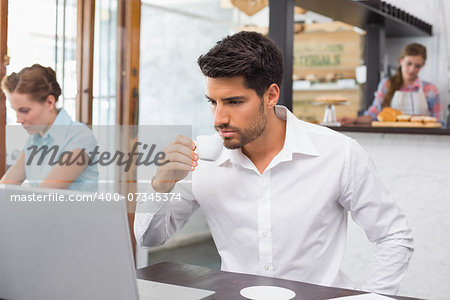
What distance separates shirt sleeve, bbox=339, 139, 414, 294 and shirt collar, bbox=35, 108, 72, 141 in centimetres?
153

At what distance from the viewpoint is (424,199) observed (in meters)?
3.19

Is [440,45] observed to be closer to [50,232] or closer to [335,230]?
[335,230]

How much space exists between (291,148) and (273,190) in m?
0.15

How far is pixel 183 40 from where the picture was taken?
5574mm

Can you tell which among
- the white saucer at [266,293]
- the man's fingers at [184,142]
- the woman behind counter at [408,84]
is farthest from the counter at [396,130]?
the white saucer at [266,293]

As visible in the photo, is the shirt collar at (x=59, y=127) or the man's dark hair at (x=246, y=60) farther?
the shirt collar at (x=59, y=127)

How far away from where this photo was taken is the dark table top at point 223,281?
134 centimetres

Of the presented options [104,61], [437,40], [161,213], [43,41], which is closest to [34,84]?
[43,41]

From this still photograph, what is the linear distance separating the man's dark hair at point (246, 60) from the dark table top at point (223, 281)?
0.60 m

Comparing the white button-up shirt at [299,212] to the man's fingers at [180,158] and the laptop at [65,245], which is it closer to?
the man's fingers at [180,158]

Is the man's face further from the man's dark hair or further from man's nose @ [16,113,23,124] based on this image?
man's nose @ [16,113,23,124]

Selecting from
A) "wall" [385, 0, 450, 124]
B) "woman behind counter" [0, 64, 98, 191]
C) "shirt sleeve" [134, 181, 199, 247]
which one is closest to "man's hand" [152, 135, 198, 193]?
"shirt sleeve" [134, 181, 199, 247]

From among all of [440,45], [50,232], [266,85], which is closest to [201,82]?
[440,45]

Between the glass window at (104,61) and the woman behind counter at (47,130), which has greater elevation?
the glass window at (104,61)
